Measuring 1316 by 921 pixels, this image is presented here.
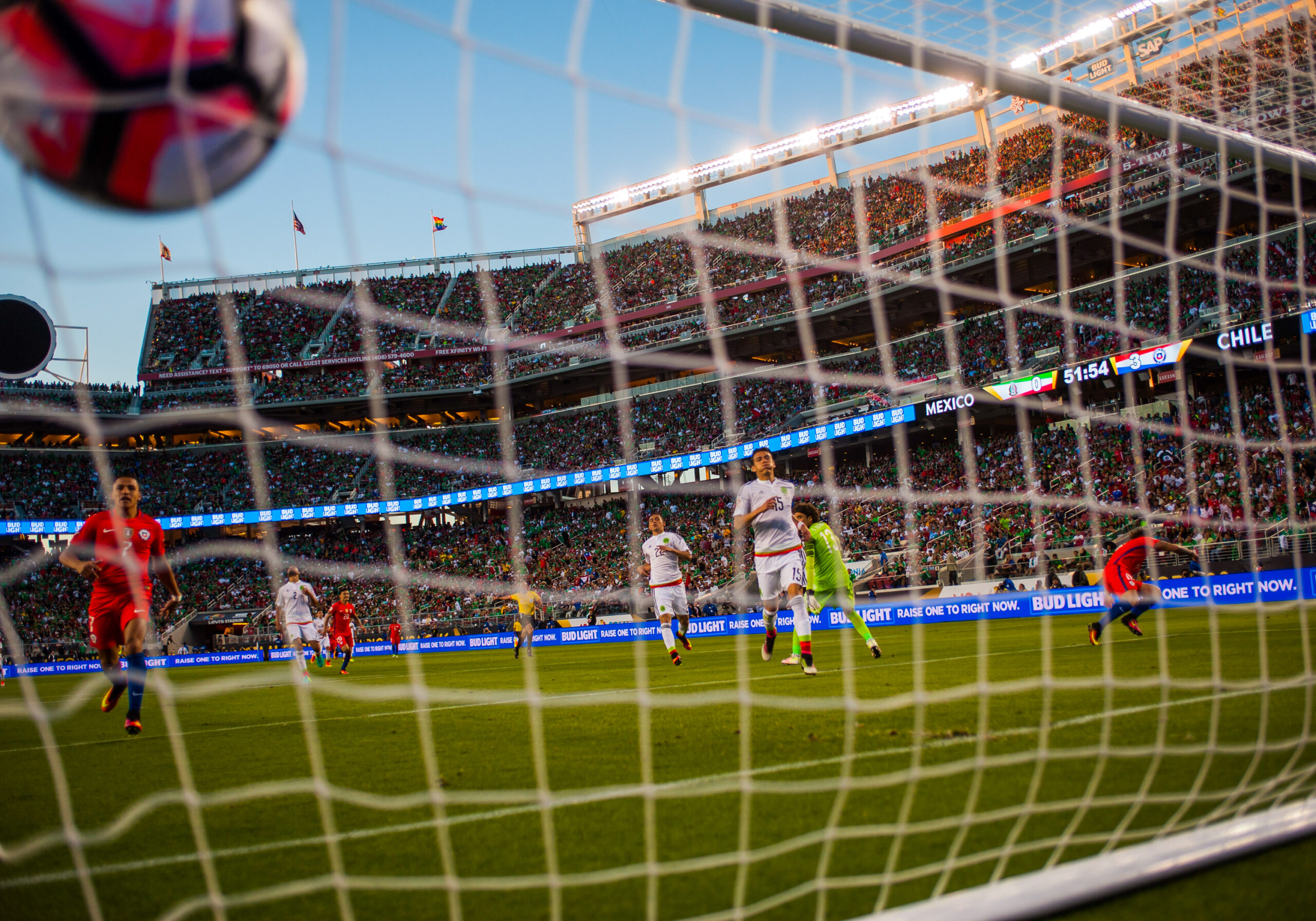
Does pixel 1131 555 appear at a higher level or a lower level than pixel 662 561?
lower

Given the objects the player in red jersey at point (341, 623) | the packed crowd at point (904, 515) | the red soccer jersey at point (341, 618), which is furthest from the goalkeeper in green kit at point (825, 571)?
the red soccer jersey at point (341, 618)

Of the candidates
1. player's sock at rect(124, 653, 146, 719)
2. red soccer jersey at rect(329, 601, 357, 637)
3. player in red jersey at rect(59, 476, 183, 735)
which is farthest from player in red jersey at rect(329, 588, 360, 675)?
player in red jersey at rect(59, 476, 183, 735)

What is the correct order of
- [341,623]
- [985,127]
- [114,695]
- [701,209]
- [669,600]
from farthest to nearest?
1. [701,209]
2. [985,127]
3. [341,623]
4. [669,600]
5. [114,695]

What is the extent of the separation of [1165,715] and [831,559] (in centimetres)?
460

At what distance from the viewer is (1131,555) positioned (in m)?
8.99

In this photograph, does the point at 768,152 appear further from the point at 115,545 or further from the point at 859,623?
the point at 115,545

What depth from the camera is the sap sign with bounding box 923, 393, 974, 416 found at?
21188 mm

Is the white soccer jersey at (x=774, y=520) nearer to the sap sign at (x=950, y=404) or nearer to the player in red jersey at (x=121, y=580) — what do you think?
the player in red jersey at (x=121, y=580)

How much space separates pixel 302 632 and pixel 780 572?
827 cm

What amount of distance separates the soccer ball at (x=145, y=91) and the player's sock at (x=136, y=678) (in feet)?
15.5

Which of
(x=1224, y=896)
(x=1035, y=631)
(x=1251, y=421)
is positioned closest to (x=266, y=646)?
(x=1035, y=631)

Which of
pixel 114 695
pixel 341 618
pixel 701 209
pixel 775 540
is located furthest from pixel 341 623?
pixel 701 209

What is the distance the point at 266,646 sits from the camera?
26.4 metres

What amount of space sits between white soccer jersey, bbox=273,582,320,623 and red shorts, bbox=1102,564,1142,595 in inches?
413
